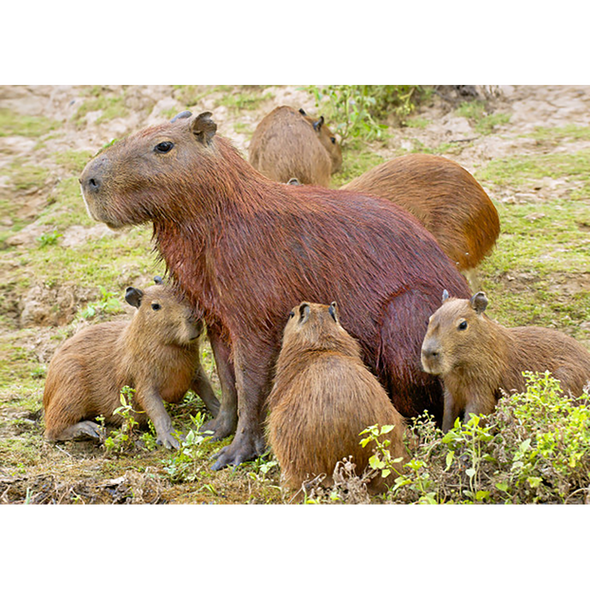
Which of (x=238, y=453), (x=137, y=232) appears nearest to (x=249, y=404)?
(x=238, y=453)

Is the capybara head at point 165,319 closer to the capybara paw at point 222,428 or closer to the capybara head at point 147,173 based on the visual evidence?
the capybara paw at point 222,428

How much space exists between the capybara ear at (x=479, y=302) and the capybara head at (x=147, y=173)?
1761 millimetres

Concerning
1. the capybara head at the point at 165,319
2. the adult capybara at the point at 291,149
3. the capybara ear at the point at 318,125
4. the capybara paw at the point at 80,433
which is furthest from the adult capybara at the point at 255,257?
the capybara ear at the point at 318,125

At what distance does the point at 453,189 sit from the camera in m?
6.38

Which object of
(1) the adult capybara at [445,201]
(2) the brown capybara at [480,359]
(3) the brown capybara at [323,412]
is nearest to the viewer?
(3) the brown capybara at [323,412]

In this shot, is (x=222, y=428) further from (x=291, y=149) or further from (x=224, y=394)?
(x=291, y=149)

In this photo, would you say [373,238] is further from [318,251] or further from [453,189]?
[453,189]

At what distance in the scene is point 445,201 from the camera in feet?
20.8

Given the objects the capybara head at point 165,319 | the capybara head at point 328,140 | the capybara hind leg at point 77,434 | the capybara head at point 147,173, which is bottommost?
the capybara hind leg at point 77,434

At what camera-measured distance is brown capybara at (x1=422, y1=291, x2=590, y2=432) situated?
4340 mm

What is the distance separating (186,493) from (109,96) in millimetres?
7470

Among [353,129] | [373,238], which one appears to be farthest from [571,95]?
[373,238]

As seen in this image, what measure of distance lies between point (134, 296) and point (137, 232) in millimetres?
2962

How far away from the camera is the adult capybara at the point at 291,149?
7621 millimetres
